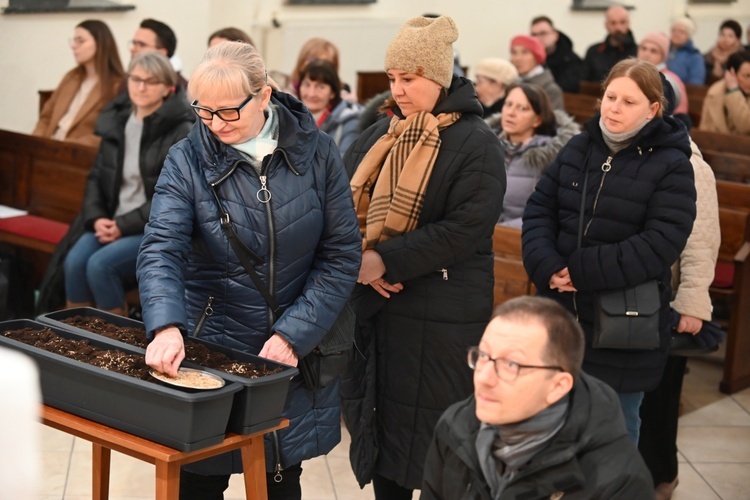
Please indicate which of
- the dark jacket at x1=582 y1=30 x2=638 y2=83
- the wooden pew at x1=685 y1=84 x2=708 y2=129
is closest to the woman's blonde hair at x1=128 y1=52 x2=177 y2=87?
the wooden pew at x1=685 y1=84 x2=708 y2=129

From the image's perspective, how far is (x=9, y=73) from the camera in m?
8.28

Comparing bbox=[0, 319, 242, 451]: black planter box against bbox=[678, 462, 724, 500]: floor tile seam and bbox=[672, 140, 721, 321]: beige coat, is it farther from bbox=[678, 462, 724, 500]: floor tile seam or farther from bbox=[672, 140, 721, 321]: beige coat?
bbox=[678, 462, 724, 500]: floor tile seam

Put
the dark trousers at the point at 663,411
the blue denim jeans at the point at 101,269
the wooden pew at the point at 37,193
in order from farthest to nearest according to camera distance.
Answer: the wooden pew at the point at 37,193
the blue denim jeans at the point at 101,269
the dark trousers at the point at 663,411

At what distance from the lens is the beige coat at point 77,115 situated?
6641mm

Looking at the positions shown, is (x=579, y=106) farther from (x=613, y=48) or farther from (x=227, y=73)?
(x=227, y=73)

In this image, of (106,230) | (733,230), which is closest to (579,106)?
(733,230)

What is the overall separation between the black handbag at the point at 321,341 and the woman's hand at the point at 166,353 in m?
0.30

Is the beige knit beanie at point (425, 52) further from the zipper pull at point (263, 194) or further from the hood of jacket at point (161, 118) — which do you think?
the hood of jacket at point (161, 118)

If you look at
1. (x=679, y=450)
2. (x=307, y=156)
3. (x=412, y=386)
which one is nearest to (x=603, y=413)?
(x=307, y=156)

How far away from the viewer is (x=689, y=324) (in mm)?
3891

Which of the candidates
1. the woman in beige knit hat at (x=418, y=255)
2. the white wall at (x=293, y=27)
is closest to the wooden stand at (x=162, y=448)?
the woman in beige knit hat at (x=418, y=255)

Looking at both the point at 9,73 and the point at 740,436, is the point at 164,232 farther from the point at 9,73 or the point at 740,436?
the point at 9,73

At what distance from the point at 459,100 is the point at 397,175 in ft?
0.97

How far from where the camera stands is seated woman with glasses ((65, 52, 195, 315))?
17.4ft
